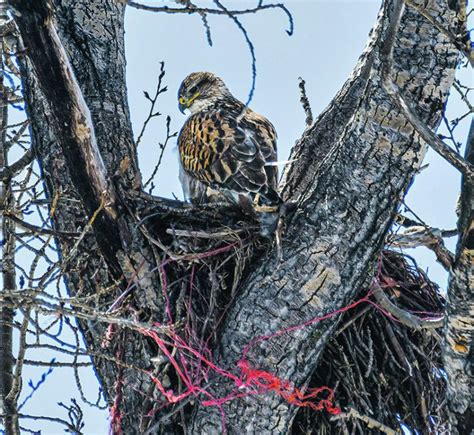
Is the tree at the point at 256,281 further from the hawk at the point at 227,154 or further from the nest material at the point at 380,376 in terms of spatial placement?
the hawk at the point at 227,154

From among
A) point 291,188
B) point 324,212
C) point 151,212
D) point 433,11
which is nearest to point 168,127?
point 291,188

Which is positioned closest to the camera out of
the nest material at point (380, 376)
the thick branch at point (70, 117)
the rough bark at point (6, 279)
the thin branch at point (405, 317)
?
the thick branch at point (70, 117)

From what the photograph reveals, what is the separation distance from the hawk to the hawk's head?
470 millimetres

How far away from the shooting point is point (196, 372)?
3.41 m

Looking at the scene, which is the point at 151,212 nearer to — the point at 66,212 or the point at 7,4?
the point at 66,212

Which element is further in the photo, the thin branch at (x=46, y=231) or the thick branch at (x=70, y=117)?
the thin branch at (x=46, y=231)

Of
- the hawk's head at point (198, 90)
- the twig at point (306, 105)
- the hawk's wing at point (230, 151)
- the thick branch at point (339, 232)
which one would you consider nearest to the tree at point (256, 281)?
the thick branch at point (339, 232)

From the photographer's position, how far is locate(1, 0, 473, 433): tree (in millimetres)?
3193

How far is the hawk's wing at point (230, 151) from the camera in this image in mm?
4344

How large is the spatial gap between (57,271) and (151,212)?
49 cm

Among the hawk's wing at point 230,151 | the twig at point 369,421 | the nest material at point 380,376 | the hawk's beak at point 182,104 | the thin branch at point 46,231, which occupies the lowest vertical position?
the twig at point 369,421

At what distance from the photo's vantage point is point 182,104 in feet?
19.8

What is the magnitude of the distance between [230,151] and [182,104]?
1587mm

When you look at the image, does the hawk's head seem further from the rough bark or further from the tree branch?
the tree branch
